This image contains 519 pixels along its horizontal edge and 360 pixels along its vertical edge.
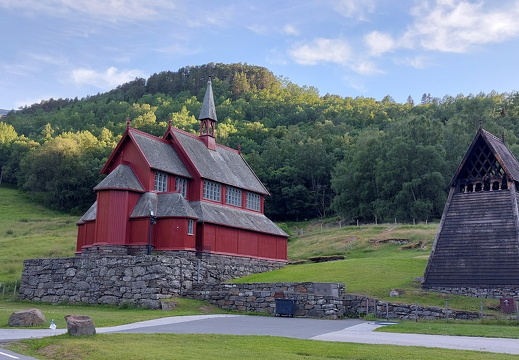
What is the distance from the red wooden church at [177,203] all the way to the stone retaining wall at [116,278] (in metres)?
2.58

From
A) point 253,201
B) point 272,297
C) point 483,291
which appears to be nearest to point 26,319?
point 272,297

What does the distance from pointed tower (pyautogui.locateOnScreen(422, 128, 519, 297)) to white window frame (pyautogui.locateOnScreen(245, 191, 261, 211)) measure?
1986 cm

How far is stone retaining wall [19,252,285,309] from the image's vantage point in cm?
3519

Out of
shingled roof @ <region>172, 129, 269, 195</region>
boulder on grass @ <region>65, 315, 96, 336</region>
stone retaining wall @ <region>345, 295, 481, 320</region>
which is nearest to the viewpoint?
boulder on grass @ <region>65, 315, 96, 336</region>

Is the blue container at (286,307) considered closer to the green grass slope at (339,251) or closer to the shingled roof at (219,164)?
the green grass slope at (339,251)

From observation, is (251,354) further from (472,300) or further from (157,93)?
(157,93)

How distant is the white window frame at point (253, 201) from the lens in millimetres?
52250

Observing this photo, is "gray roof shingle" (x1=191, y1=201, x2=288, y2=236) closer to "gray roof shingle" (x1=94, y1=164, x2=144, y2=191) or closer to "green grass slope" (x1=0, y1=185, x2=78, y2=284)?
"gray roof shingle" (x1=94, y1=164, x2=144, y2=191)

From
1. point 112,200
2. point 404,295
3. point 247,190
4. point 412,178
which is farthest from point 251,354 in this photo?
point 412,178

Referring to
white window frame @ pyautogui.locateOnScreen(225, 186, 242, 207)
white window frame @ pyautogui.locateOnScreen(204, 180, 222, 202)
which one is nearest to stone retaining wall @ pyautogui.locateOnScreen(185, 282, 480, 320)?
white window frame @ pyautogui.locateOnScreen(204, 180, 222, 202)

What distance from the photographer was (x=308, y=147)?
105m

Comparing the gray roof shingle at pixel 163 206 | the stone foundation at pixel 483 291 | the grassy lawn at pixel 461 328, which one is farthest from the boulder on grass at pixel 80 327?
the gray roof shingle at pixel 163 206

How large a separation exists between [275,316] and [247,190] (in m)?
20.9

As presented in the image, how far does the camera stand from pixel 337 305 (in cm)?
3119
